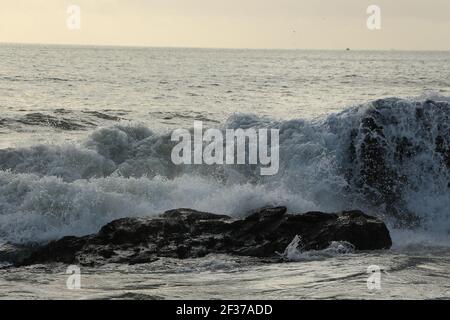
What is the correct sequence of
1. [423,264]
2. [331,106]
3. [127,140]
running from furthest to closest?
[331,106] < [127,140] < [423,264]

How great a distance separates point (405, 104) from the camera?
14.6 metres

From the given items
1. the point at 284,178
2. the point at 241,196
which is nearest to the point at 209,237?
the point at 241,196

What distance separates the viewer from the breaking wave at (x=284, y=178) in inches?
473

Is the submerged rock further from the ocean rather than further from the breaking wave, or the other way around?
the breaking wave

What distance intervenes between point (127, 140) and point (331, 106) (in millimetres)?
15819

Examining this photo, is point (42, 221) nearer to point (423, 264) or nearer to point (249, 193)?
point (249, 193)

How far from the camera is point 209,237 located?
10.3 m

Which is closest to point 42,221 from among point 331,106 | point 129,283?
point 129,283

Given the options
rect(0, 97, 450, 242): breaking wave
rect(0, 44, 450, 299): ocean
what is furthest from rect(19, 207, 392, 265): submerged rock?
rect(0, 97, 450, 242): breaking wave

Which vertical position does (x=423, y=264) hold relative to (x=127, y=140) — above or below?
below

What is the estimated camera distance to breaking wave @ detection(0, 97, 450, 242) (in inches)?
473

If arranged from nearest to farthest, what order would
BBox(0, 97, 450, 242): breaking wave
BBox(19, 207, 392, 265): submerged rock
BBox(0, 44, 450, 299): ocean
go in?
1. BBox(0, 44, 450, 299): ocean
2. BBox(19, 207, 392, 265): submerged rock
3. BBox(0, 97, 450, 242): breaking wave

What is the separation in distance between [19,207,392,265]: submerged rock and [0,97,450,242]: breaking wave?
4.10ft

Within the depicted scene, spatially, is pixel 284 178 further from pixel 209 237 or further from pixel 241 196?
pixel 209 237
